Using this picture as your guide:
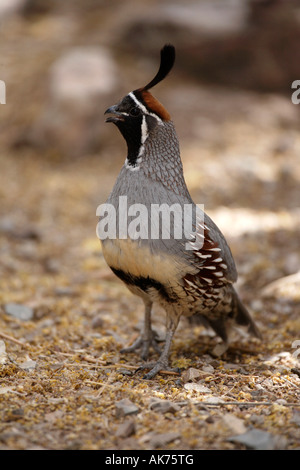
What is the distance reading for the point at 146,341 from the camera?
383 cm

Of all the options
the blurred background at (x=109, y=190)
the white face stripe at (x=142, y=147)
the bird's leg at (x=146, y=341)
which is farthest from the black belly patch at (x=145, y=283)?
the white face stripe at (x=142, y=147)

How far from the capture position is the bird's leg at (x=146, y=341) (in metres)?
3.81

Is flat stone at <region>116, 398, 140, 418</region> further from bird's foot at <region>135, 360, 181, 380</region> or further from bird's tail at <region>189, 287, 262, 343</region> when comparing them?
bird's tail at <region>189, 287, 262, 343</region>

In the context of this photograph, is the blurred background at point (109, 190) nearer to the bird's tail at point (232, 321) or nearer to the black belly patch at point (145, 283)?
the bird's tail at point (232, 321)

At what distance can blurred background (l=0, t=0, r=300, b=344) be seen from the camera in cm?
562

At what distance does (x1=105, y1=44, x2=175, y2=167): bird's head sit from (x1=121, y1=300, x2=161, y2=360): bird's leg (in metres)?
1.08

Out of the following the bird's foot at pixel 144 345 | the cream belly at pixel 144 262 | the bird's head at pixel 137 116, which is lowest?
the bird's foot at pixel 144 345

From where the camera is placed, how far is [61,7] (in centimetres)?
1202

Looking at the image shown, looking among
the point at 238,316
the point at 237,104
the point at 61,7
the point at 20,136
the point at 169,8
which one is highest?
the point at 61,7

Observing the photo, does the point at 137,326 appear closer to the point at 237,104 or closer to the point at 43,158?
the point at 43,158

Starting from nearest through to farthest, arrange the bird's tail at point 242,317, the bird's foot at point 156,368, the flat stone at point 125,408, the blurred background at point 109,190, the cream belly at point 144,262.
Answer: the flat stone at point 125,408
the blurred background at point 109,190
the cream belly at point 144,262
the bird's foot at point 156,368
the bird's tail at point 242,317

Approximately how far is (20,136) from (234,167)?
328 centimetres

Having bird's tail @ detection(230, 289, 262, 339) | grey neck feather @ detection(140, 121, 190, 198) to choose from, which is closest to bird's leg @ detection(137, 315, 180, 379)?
bird's tail @ detection(230, 289, 262, 339)

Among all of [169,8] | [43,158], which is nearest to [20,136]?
[43,158]
